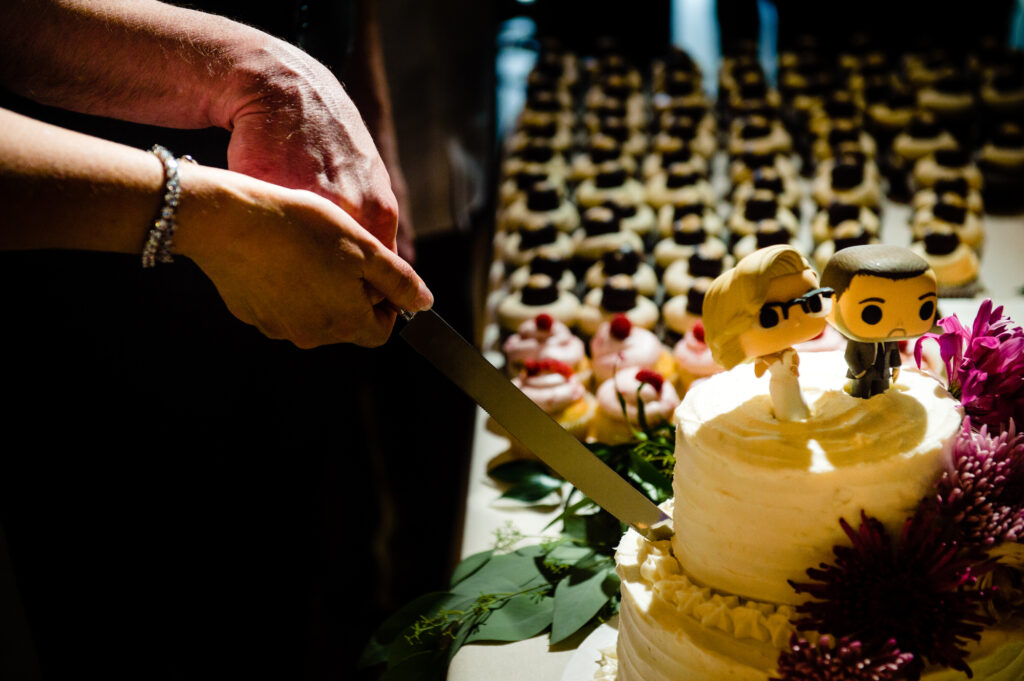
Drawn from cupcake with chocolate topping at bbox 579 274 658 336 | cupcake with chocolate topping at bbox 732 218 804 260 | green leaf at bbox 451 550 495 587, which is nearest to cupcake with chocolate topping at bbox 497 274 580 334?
cupcake with chocolate topping at bbox 579 274 658 336

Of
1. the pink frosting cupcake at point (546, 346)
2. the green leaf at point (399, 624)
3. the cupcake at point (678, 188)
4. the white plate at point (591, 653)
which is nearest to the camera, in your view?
the white plate at point (591, 653)

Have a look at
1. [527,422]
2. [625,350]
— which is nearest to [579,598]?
[527,422]

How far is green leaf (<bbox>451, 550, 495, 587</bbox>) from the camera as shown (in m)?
1.46

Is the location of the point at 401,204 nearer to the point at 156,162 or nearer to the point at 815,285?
the point at 156,162

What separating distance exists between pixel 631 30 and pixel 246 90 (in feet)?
8.97

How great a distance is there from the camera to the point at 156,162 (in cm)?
95

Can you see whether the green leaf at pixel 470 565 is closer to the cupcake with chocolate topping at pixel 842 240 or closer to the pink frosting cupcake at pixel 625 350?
the pink frosting cupcake at pixel 625 350

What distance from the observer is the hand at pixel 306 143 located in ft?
3.73

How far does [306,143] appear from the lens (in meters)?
1.14

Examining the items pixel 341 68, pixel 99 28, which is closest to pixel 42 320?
pixel 99 28

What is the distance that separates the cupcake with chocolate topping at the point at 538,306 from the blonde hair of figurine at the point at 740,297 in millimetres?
1222

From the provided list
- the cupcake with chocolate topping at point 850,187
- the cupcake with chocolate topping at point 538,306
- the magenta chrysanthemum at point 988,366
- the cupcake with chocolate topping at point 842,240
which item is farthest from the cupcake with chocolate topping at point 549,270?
the magenta chrysanthemum at point 988,366

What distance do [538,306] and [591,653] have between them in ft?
3.53

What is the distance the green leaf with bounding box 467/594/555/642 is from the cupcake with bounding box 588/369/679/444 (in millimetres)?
402
